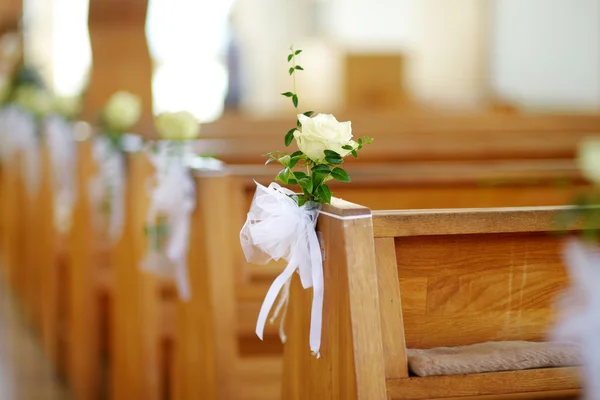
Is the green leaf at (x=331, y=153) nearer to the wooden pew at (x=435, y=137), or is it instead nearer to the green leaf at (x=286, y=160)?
the green leaf at (x=286, y=160)

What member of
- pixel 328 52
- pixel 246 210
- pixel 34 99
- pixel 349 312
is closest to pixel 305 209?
pixel 349 312

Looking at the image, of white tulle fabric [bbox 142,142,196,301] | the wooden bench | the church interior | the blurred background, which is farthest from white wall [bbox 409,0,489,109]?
white tulle fabric [bbox 142,142,196,301]

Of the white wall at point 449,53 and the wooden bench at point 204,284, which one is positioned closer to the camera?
the wooden bench at point 204,284

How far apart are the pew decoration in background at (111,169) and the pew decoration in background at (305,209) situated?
2.06 meters

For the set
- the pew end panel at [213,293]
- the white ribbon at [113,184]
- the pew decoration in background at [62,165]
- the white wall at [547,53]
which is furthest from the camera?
the white wall at [547,53]

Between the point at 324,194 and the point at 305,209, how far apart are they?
0.05 meters

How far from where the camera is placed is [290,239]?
1828 mm

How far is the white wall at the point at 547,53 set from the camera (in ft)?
32.1

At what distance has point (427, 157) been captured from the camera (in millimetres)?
4590

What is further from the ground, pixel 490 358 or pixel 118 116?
pixel 118 116

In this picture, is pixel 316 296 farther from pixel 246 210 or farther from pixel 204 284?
pixel 246 210

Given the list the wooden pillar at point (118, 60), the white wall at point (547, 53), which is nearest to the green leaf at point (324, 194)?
the wooden pillar at point (118, 60)

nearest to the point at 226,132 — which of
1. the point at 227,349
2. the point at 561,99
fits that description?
the point at 227,349

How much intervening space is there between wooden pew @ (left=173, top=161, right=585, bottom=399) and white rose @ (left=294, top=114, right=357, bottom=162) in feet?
3.60
